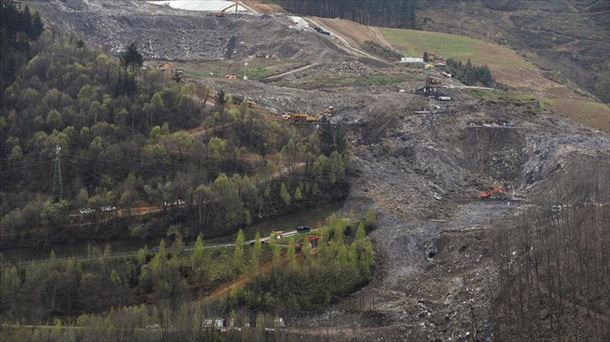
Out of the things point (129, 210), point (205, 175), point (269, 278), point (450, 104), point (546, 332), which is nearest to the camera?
point (546, 332)

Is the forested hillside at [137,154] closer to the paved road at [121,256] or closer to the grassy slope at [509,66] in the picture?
the paved road at [121,256]

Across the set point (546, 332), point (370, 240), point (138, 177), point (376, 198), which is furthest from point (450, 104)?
point (546, 332)

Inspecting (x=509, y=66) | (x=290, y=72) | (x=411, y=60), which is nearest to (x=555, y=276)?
(x=290, y=72)

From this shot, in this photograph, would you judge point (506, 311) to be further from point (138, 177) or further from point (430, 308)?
point (138, 177)

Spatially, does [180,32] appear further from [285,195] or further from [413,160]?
[285,195]

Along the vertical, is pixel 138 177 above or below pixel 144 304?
above

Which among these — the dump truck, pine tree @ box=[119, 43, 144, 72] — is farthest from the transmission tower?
pine tree @ box=[119, 43, 144, 72]

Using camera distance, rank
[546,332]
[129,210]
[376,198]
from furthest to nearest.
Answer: [376,198] → [129,210] → [546,332]
